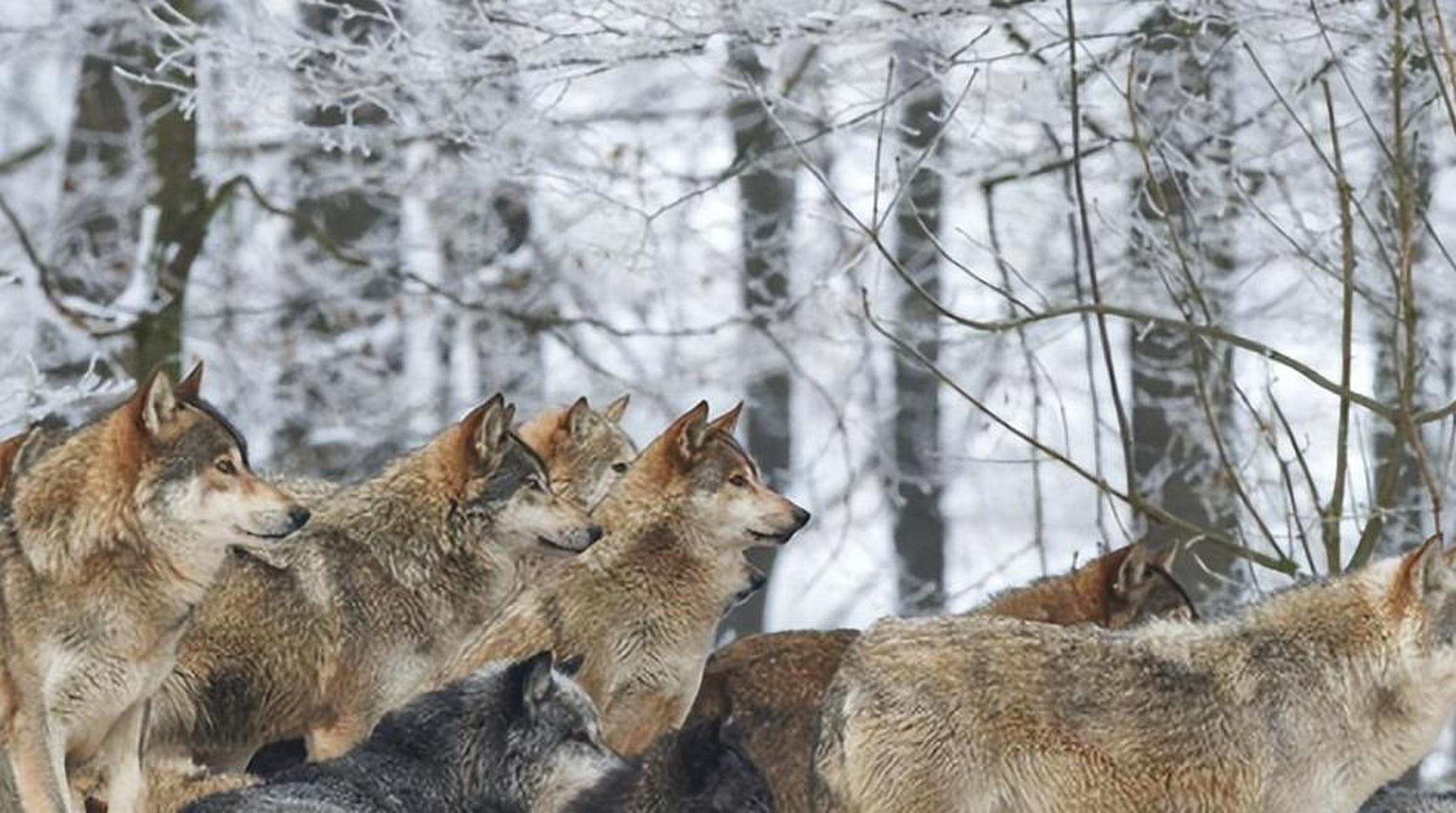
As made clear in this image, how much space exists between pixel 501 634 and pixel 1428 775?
13210mm

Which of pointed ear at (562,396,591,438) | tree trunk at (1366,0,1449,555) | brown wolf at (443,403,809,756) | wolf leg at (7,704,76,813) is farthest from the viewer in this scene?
pointed ear at (562,396,591,438)

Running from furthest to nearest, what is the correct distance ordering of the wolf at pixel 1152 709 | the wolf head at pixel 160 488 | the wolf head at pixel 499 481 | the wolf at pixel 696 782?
the wolf head at pixel 499 481, the wolf head at pixel 160 488, the wolf at pixel 1152 709, the wolf at pixel 696 782

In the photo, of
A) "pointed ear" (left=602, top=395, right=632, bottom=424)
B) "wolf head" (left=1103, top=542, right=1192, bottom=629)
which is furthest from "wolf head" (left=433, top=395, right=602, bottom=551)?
"pointed ear" (left=602, top=395, right=632, bottom=424)

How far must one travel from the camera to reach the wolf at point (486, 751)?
8.58 metres

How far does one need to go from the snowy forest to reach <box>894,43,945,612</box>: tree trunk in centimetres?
8

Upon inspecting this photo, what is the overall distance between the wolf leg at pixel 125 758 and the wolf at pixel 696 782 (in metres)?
1.62

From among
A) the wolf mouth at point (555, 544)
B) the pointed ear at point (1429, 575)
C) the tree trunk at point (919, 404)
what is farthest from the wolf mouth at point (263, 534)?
the tree trunk at point (919, 404)

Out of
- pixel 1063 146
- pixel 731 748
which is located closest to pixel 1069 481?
pixel 1063 146

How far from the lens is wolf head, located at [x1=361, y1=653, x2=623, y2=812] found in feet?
28.5

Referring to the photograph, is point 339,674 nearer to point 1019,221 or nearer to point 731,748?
point 731,748

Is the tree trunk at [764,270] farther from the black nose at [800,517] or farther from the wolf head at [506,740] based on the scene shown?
the wolf head at [506,740]

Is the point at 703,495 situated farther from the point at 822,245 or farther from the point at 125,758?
the point at 822,245

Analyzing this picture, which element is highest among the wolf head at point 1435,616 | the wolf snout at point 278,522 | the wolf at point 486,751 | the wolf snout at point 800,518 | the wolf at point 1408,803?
the wolf head at point 1435,616

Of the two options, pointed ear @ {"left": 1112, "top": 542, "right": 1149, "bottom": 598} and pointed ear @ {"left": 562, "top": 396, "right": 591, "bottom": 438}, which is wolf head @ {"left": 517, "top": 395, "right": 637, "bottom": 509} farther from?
pointed ear @ {"left": 1112, "top": 542, "right": 1149, "bottom": 598}
